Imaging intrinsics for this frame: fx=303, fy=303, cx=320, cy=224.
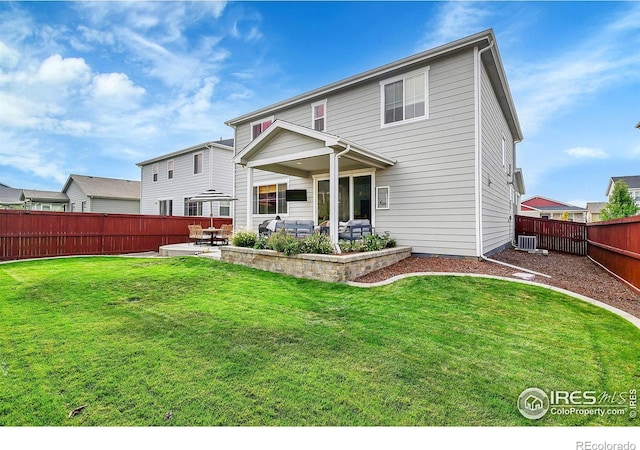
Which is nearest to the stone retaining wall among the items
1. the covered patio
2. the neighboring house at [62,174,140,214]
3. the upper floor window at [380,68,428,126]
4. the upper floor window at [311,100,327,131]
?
the covered patio

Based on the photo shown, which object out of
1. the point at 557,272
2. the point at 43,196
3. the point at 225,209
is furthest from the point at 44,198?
the point at 557,272

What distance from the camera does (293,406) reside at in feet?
7.42

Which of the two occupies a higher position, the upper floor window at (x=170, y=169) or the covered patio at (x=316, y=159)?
the upper floor window at (x=170, y=169)

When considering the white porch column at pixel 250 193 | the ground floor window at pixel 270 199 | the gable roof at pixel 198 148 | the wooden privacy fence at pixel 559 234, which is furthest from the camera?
the gable roof at pixel 198 148

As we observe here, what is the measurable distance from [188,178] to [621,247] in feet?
65.7

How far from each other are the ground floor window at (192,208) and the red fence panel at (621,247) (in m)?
18.3

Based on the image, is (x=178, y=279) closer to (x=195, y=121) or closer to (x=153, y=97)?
(x=153, y=97)

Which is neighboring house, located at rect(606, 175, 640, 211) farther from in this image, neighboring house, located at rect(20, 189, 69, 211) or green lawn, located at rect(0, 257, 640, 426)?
neighboring house, located at rect(20, 189, 69, 211)

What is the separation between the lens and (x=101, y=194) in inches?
973

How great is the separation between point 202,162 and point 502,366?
1879 cm

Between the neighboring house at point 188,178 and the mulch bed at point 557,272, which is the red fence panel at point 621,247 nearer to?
the mulch bed at point 557,272

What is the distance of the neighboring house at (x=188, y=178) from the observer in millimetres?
18203

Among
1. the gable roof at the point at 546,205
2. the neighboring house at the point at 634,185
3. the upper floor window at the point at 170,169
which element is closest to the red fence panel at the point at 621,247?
the upper floor window at the point at 170,169

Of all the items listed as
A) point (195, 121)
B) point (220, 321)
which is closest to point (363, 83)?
point (220, 321)
